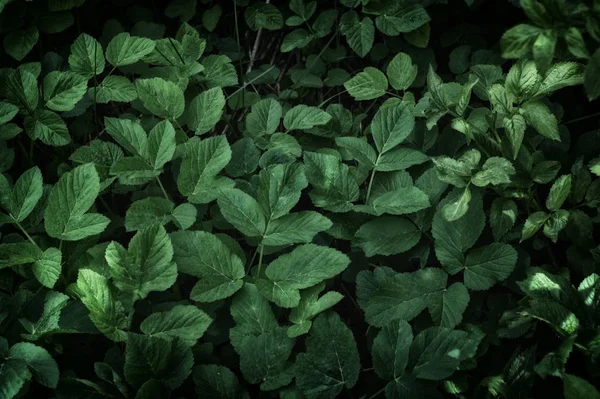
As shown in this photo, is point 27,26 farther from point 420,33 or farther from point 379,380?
point 379,380

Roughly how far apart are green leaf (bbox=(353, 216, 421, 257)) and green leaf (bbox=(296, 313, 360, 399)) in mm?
241

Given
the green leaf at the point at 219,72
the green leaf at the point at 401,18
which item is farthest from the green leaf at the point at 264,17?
the green leaf at the point at 401,18

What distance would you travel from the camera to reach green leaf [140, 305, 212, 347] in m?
1.37

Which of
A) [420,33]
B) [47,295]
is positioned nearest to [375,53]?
[420,33]

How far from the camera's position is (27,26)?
1.98 metres

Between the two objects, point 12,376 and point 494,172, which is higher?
point 494,172

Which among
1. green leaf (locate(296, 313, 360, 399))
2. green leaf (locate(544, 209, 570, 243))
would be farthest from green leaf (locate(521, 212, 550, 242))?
green leaf (locate(296, 313, 360, 399))

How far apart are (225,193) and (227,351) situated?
15.8 inches

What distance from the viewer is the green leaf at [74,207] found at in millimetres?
1437

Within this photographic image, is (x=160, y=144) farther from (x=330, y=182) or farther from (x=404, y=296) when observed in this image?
(x=404, y=296)

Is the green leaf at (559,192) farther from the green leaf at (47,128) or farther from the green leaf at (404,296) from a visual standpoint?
the green leaf at (47,128)

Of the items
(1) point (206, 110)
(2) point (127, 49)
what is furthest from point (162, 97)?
(2) point (127, 49)

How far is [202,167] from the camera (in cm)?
157

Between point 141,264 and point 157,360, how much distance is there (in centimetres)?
22
